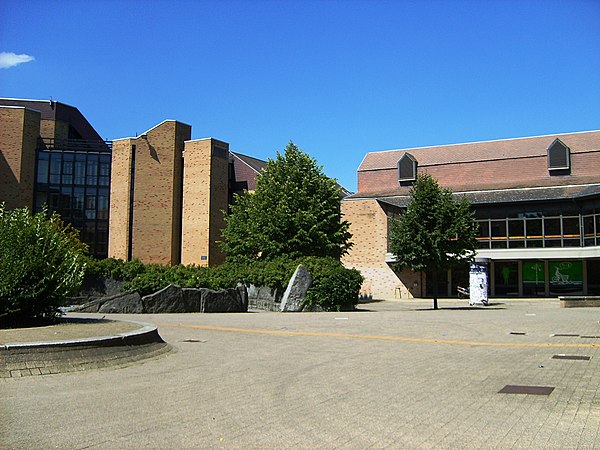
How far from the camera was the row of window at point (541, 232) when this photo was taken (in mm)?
39781

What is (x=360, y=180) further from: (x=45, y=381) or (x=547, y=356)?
(x=45, y=381)

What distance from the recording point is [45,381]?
27.9ft

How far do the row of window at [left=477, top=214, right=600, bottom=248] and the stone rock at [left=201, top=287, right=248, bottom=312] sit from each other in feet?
70.8

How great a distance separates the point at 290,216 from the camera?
33.5 meters

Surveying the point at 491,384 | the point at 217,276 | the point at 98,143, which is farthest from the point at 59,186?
the point at 491,384

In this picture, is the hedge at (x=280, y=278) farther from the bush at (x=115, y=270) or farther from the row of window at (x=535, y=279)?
the row of window at (x=535, y=279)

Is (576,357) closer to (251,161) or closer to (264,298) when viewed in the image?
(264,298)

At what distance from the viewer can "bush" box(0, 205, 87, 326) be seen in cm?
1264

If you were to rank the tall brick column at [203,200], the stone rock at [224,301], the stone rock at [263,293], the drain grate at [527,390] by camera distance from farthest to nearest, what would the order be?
the tall brick column at [203,200]
the stone rock at [263,293]
the stone rock at [224,301]
the drain grate at [527,390]

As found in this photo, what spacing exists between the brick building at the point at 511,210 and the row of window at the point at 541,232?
0.06 metres

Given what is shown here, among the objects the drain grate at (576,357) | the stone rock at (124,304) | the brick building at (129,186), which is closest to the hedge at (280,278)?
the stone rock at (124,304)

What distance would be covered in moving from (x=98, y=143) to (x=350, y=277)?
36.4 metres

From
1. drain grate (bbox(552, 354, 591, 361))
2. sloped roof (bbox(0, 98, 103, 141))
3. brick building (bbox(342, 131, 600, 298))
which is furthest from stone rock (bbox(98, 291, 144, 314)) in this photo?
sloped roof (bbox(0, 98, 103, 141))

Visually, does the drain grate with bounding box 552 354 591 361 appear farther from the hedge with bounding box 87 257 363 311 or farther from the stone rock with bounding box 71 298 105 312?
the stone rock with bounding box 71 298 105 312
